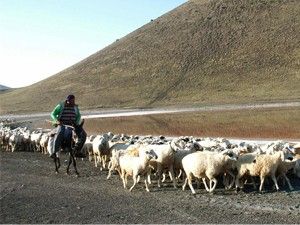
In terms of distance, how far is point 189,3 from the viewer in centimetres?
12169

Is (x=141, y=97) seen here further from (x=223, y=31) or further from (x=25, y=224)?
(x=25, y=224)

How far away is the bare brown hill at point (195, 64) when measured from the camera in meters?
80.6

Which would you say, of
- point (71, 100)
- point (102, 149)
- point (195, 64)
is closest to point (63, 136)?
point (71, 100)

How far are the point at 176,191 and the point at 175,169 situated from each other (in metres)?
1.47

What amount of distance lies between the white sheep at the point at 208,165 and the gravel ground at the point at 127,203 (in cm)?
40

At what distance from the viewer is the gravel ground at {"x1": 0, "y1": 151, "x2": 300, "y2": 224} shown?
11.2 metres

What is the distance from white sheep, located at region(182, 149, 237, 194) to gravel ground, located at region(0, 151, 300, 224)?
0.40m

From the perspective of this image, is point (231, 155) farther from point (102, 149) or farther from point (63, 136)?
point (102, 149)

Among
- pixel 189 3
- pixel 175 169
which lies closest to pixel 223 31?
pixel 189 3

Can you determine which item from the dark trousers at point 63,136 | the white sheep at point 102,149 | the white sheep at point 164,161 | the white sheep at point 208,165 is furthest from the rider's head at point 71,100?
the white sheep at point 208,165

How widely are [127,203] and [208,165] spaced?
2.38 meters

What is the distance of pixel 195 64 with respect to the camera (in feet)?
305

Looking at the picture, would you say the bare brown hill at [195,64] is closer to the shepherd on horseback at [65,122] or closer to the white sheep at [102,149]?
the white sheep at [102,149]

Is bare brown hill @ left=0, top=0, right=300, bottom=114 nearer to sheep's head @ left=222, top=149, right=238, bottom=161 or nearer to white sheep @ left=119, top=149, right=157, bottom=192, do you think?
sheep's head @ left=222, top=149, right=238, bottom=161
